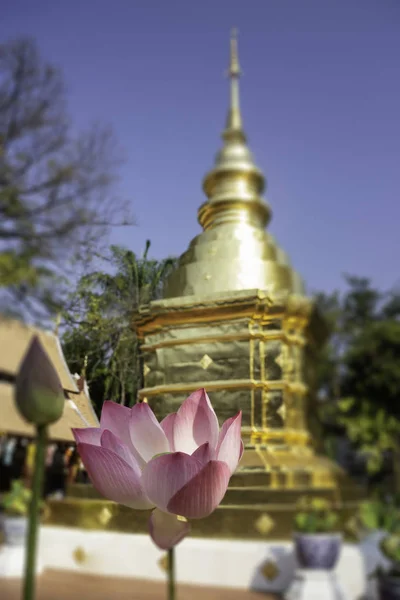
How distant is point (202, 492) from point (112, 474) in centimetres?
5

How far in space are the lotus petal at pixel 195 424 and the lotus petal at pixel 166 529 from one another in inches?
1.9

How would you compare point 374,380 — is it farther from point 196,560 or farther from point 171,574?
point 171,574

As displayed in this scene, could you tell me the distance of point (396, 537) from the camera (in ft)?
8.13

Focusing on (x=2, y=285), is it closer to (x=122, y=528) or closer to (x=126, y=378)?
(x=126, y=378)

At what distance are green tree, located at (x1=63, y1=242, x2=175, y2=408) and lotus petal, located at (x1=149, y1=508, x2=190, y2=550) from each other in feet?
0.28

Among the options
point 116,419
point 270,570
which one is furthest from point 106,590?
point 116,419

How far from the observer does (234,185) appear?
0.57m

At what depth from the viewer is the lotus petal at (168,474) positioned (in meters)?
0.25

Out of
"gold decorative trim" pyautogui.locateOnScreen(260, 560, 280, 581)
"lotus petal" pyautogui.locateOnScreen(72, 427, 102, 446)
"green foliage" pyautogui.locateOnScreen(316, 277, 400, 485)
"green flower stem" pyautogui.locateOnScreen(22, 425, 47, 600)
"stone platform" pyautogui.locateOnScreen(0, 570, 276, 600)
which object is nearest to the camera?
"green flower stem" pyautogui.locateOnScreen(22, 425, 47, 600)

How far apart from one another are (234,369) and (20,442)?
6.1 inches

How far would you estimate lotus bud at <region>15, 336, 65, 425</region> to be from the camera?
0.62 feet

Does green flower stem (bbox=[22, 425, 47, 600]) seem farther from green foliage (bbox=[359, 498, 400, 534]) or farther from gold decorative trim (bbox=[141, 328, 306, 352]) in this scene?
green foliage (bbox=[359, 498, 400, 534])

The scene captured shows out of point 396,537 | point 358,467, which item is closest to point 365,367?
point 396,537

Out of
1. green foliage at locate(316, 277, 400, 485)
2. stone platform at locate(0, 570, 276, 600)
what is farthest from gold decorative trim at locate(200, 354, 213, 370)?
green foliage at locate(316, 277, 400, 485)
